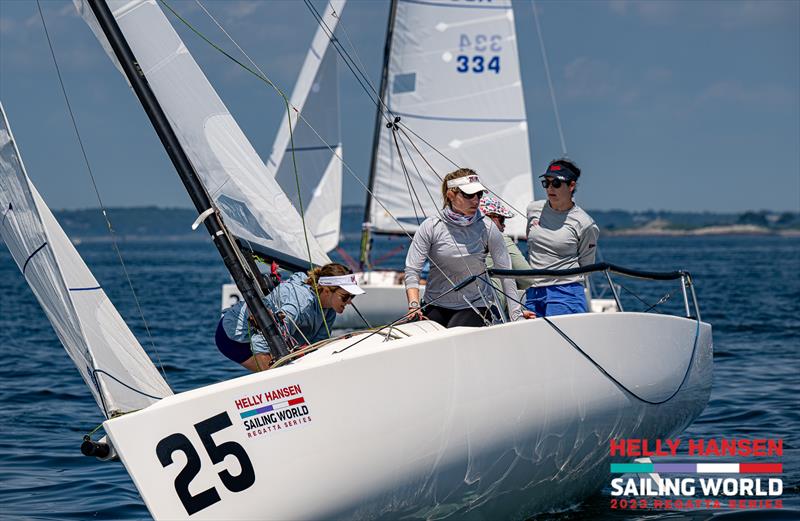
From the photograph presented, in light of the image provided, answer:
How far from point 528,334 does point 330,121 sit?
15.7 metres

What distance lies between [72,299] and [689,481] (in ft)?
12.6

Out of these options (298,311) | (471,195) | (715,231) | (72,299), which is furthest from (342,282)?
(715,231)

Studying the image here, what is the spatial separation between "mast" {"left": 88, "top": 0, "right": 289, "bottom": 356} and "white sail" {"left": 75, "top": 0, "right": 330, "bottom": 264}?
0.79 feet

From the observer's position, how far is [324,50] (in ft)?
64.5

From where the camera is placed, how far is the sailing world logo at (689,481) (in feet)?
19.8

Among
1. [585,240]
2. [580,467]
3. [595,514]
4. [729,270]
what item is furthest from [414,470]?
[729,270]

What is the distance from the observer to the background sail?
18.9m

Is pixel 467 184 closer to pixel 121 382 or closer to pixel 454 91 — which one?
pixel 121 382

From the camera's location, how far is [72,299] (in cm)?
477

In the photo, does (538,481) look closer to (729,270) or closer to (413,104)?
(413,104)

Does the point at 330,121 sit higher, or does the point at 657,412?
the point at 330,121

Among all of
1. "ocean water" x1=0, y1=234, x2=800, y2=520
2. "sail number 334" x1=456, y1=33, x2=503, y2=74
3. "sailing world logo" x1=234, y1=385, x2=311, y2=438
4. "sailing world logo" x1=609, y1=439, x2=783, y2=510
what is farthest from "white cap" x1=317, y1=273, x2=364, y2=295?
"sail number 334" x1=456, y1=33, x2=503, y2=74

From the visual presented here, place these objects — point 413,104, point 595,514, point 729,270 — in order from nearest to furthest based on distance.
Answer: point 595,514, point 413,104, point 729,270

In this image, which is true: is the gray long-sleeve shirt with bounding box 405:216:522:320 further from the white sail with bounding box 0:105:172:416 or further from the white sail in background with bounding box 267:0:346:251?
the white sail in background with bounding box 267:0:346:251
